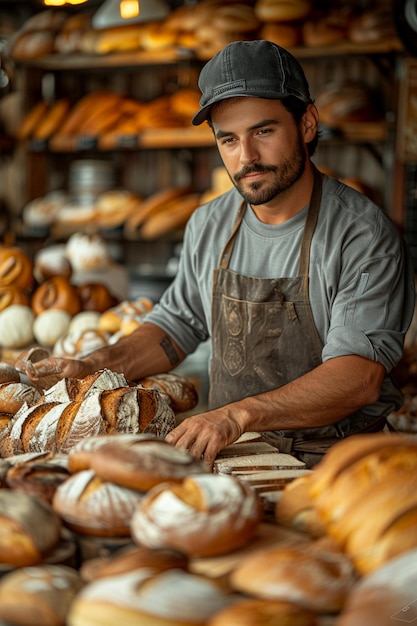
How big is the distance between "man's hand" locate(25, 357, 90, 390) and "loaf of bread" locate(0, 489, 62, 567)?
1.03m

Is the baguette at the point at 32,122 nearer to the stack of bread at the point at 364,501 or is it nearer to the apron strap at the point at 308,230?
the apron strap at the point at 308,230

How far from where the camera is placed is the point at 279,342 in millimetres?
2299

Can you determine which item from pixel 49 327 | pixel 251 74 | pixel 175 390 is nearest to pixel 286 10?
pixel 49 327

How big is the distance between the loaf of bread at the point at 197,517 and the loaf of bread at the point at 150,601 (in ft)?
0.28

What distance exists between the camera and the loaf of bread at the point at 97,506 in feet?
3.79

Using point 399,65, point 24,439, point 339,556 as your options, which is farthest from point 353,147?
point 339,556

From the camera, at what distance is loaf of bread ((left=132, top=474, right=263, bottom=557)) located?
40.2 inches

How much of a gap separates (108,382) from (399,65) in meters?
3.30

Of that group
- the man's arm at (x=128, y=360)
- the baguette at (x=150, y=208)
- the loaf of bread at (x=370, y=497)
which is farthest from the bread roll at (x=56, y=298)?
the loaf of bread at (x=370, y=497)

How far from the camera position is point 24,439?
1.74m

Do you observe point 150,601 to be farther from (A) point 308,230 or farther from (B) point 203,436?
(A) point 308,230

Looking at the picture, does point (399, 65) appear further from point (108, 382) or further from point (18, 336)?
point (108, 382)

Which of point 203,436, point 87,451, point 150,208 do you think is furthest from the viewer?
point 150,208

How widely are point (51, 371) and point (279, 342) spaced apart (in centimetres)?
65
